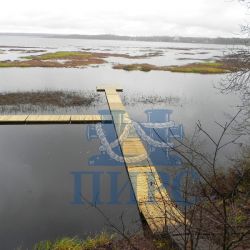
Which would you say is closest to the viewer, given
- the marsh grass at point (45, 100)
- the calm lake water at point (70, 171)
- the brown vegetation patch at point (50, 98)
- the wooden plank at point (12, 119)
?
the calm lake water at point (70, 171)

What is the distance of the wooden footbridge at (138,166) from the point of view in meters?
6.85

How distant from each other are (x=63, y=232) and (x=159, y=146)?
5.95 meters

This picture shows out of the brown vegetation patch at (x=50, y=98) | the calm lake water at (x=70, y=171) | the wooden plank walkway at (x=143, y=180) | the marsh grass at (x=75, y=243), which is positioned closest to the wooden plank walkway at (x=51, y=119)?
the calm lake water at (x=70, y=171)

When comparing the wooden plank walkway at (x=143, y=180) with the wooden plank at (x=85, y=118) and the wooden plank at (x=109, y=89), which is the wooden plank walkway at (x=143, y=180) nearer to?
the wooden plank at (x=85, y=118)

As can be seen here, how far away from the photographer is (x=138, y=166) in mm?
10234

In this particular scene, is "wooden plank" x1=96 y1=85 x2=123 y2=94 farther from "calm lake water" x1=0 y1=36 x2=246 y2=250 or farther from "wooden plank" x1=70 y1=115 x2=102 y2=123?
"wooden plank" x1=70 y1=115 x2=102 y2=123

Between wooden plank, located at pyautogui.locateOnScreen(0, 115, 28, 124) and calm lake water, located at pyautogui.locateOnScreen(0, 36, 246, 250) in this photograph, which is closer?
calm lake water, located at pyautogui.locateOnScreen(0, 36, 246, 250)

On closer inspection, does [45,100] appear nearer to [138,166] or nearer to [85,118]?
[85,118]

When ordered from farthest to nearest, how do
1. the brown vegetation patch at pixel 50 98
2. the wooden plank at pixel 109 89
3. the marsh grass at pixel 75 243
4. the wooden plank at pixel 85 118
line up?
the wooden plank at pixel 109 89
the brown vegetation patch at pixel 50 98
the wooden plank at pixel 85 118
the marsh grass at pixel 75 243

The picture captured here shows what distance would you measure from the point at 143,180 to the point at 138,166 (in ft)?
3.08

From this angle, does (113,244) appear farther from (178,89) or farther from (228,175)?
(178,89)

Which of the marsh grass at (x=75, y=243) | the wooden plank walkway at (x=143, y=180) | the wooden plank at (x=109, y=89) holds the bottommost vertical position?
the marsh grass at (x=75, y=243)

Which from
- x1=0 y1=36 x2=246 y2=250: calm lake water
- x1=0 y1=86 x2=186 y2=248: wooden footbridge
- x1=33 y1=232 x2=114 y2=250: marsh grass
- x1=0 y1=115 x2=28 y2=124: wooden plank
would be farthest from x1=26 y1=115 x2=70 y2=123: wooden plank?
x1=33 y1=232 x2=114 y2=250: marsh grass

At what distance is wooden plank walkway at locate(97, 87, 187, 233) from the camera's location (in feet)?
22.1
